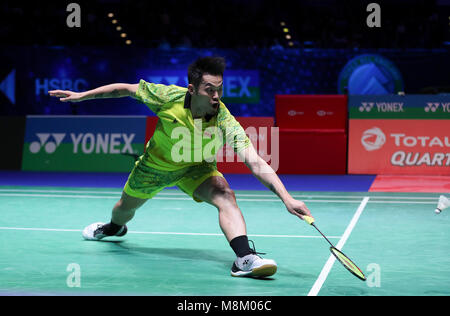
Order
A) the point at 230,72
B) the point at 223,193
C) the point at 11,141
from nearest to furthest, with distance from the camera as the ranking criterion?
1. the point at 223,193
2. the point at 11,141
3. the point at 230,72

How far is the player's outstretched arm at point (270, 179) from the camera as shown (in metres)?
4.36

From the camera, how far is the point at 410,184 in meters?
10.4

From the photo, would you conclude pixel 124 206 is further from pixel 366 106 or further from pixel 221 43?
pixel 221 43

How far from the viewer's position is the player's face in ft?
16.0

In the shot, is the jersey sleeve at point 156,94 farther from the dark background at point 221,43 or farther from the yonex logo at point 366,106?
the dark background at point 221,43

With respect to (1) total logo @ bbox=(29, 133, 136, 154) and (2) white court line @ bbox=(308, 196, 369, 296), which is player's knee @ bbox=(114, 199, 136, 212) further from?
(1) total logo @ bbox=(29, 133, 136, 154)

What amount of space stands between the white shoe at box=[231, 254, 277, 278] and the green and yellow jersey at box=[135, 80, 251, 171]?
0.81 metres

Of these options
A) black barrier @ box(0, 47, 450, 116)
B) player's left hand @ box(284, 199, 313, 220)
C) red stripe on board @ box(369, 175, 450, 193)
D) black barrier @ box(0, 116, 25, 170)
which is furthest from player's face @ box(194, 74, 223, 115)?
black barrier @ box(0, 47, 450, 116)

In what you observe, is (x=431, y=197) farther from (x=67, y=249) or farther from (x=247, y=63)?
(x=247, y=63)

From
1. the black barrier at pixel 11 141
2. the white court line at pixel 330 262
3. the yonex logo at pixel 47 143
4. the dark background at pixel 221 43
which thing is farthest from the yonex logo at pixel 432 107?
the black barrier at pixel 11 141

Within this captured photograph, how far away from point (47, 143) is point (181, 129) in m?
7.44

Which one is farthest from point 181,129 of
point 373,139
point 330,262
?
point 373,139

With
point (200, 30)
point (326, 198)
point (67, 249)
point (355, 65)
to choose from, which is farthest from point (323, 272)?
point (200, 30)

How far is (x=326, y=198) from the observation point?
909 centimetres
